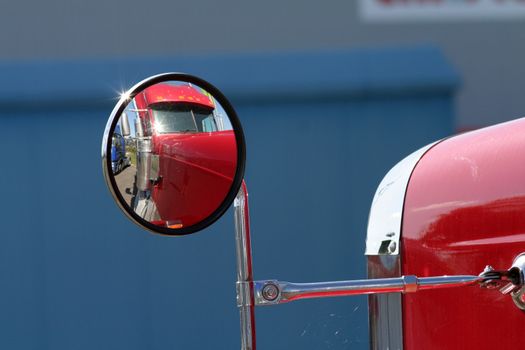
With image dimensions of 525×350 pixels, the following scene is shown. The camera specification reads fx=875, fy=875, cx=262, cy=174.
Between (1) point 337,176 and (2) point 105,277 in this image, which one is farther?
(1) point 337,176

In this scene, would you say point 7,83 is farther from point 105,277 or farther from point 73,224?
point 105,277

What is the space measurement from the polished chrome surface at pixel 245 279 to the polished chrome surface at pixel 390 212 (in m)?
0.36

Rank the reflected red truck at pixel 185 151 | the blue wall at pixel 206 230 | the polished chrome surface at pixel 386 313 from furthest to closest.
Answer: the blue wall at pixel 206 230 → the polished chrome surface at pixel 386 313 → the reflected red truck at pixel 185 151

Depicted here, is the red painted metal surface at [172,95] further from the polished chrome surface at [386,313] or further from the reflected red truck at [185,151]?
the polished chrome surface at [386,313]

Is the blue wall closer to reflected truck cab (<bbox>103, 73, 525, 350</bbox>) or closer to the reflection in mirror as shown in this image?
reflected truck cab (<bbox>103, 73, 525, 350</bbox>)

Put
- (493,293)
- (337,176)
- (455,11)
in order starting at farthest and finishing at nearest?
(455,11), (337,176), (493,293)

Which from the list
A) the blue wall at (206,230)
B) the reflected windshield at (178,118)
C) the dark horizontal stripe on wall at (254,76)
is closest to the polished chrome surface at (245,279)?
the reflected windshield at (178,118)

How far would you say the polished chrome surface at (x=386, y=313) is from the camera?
4.75 feet

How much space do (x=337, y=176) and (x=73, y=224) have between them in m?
1.56

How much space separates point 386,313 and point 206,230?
11.7ft

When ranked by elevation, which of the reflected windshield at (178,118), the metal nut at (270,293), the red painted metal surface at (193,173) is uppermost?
the reflected windshield at (178,118)

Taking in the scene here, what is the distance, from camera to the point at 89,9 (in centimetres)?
599

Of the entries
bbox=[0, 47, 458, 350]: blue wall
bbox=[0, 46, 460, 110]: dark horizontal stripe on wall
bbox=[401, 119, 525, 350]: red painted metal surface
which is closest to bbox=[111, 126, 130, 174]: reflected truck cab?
bbox=[401, 119, 525, 350]: red painted metal surface

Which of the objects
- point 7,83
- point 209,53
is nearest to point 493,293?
point 7,83
